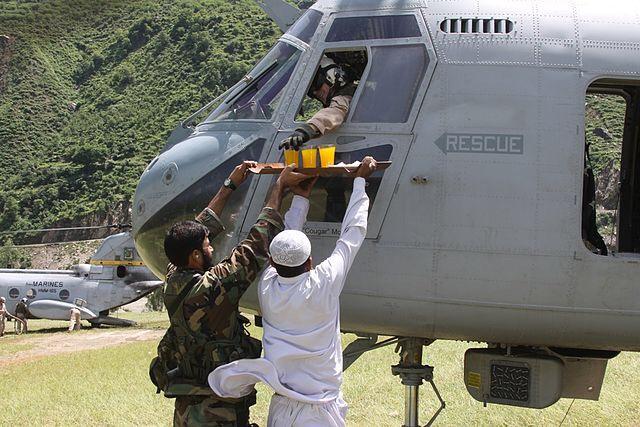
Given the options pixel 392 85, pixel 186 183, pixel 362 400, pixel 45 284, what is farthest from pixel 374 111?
pixel 45 284

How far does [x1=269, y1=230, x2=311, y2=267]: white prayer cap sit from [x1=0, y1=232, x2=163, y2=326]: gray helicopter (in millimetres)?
25914

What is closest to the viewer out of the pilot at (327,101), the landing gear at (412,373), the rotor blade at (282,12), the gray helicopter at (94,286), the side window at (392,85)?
the pilot at (327,101)

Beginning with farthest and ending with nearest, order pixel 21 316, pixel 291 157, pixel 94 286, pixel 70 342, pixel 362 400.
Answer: pixel 94 286 → pixel 21 316 → pixel 70 342 → pixel 362 400 → pixel 291 157

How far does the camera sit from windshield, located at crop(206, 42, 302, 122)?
5.81 metres

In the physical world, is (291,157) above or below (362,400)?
above

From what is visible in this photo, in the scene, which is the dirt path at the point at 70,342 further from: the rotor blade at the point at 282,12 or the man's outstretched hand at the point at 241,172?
the man's outstretched hand at the point at 241,172

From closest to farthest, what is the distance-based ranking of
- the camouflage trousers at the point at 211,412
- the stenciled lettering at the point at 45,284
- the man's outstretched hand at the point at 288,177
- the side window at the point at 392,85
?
1. the camouflage trousers at the point at 211,412
2. the man's outstretched hand at the point at 288,177
3. the side window at the point at 392,85
4. the stenciled lettering at the point at 45,284

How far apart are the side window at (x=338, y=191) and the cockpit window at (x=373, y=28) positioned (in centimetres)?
81

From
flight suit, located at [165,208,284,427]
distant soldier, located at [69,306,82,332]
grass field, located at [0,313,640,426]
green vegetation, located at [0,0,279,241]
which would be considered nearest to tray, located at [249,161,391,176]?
flight suit, located at [165,208,284,427]

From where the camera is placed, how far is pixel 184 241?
4.78 m

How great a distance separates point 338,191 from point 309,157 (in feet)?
1.40

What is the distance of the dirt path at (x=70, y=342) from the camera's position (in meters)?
20.0

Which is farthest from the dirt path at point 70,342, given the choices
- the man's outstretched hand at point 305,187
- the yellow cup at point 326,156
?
the yellow cup at point 326,156

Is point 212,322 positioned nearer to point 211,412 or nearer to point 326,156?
point 211,412
